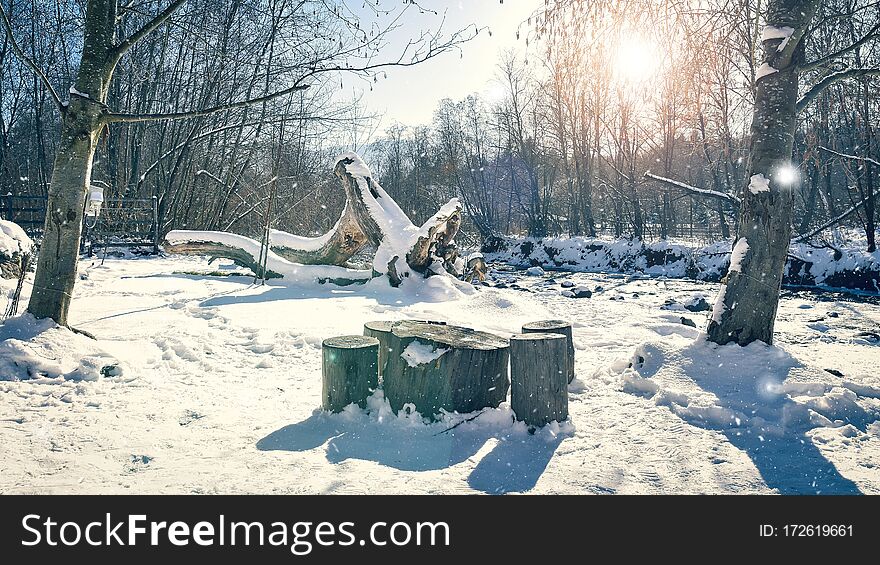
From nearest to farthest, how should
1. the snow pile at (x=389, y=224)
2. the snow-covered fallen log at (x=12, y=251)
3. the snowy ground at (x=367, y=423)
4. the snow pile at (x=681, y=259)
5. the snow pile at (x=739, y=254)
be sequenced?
the snowy ground at (x=367, y=423) < the snow pile at (x=739, y=254) < the snow-covered fallen log at (x=12, y=251) < the snow pile at (x=389, y=224) < the snow pile at (x=681, y=259)

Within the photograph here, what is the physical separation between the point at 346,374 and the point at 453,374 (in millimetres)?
735

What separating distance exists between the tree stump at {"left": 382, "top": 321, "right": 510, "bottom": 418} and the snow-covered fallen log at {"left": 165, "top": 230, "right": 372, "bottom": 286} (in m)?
6.48

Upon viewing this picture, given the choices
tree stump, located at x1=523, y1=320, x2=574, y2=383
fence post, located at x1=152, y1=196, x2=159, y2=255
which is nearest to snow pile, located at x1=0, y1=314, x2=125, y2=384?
tree stump, located at x1=523, y1=320, x2=574, y2=383

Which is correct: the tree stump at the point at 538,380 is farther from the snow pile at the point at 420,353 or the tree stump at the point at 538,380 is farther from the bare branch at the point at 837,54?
the bare branch at the point at 837,54

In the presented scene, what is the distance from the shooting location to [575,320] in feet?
26.5

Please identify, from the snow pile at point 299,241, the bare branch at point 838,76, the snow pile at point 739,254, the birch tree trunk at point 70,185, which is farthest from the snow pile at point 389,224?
the bare branch at point 838,76

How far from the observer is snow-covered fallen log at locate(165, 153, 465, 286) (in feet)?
32.1

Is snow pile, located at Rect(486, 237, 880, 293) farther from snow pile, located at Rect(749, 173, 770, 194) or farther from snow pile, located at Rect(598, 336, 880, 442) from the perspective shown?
snow pile, located at Rect(598, 336, 880, 442)

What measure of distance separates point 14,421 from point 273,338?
8.71 ft

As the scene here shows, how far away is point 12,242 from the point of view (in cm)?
734

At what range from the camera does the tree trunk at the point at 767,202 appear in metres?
4.62

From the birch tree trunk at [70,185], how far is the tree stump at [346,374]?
2547mm

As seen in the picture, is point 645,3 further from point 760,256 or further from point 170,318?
point 170,318
